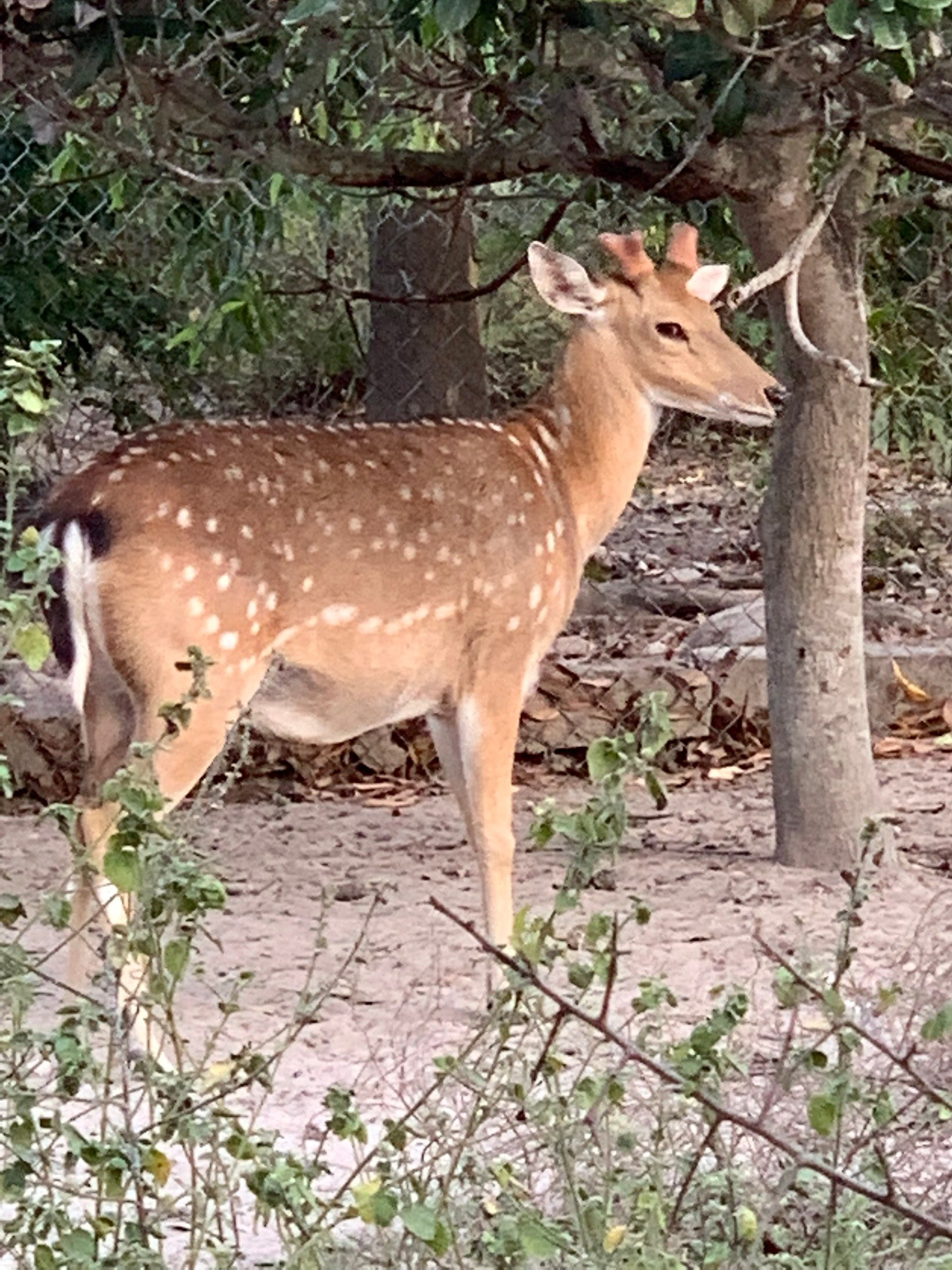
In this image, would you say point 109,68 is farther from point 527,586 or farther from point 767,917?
point 767,917

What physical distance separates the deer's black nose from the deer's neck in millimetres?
317

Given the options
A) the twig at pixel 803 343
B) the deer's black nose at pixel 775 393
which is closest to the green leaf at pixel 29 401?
the twig at pixel 803 343

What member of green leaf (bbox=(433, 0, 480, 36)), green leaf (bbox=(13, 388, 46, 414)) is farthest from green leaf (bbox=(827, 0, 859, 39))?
green leaf (bbox=(13, 388, 46, 414))

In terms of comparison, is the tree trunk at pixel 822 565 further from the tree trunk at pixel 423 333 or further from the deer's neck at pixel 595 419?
the tree trunk at pixel 423 333

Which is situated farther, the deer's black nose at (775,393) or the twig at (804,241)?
the deer's black nose at (775,393)

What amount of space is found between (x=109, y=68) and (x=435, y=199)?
1.32 metres

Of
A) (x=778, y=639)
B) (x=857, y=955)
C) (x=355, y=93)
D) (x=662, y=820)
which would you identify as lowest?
(x=662, y=820)

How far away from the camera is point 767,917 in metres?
5.20

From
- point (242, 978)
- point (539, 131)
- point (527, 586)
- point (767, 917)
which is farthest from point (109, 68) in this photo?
point (242, 978)

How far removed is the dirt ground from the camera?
443 centimetres

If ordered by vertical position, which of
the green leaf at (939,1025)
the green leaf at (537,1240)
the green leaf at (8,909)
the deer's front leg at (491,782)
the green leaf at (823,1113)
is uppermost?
the green leaf at (939,1025)

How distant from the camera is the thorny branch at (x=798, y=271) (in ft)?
15.5

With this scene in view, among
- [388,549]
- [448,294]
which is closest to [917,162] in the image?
[448,294]

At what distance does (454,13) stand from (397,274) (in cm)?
380
